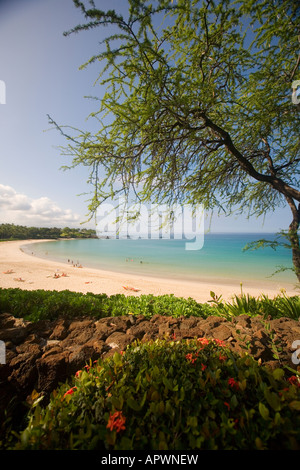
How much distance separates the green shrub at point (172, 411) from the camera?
3.79 ft

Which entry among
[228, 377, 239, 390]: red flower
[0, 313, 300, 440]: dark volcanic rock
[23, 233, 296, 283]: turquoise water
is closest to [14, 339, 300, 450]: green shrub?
[228, 377, 239, 390]: red flower

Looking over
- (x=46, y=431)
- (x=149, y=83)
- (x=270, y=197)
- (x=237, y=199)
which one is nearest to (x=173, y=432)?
(x=46, y=431)

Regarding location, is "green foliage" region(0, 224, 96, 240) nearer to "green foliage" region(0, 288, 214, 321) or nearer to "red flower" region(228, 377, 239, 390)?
"green foliage" region(0, 288, 214, 321)

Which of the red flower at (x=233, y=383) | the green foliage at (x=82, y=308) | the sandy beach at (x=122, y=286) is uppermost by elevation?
the red flower at (x=233, y=383)

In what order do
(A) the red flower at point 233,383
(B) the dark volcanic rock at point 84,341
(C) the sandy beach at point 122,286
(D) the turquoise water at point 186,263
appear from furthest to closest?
(D) the turquoise water at point 186,263, (C) the sandy beach at point 122,286, (B) the dark volcanic rock at point 84,341, (A) the red flower at point 233,383

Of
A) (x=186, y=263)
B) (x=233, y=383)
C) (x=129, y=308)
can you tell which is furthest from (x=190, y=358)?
(x=186, y=263)

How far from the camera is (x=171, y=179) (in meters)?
4.26

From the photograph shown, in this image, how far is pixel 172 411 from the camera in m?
1.32

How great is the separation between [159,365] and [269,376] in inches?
39.6

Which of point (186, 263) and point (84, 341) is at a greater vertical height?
point (84, 341)

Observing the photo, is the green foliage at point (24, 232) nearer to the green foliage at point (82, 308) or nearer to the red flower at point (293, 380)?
the green foliage at point (82, 308)

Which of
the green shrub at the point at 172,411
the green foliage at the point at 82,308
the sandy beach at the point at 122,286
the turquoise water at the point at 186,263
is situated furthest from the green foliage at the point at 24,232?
the green shrub at the point at 172,411

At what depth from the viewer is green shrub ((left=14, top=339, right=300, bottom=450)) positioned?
3.79ft

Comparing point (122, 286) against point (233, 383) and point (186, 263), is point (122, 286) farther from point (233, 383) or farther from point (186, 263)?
point (186, 263)
